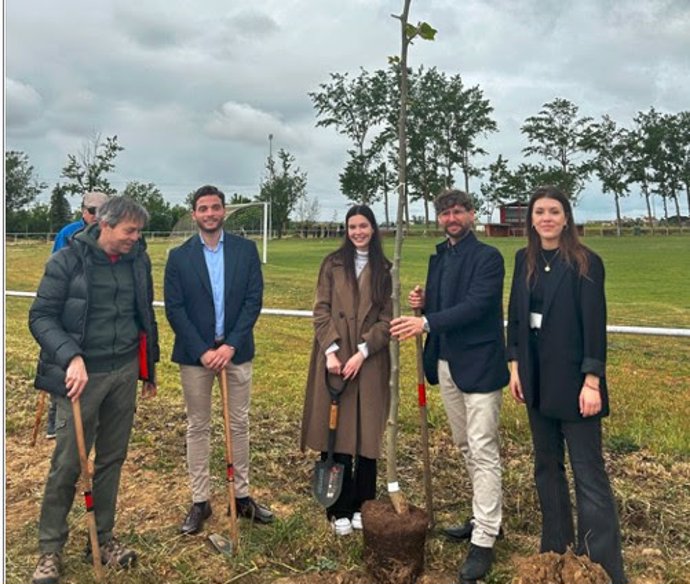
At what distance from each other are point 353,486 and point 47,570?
172 centimetres

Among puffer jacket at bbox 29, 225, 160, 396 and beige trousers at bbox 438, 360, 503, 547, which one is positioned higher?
puffer jacket at bbox 29, 225, 160, 396

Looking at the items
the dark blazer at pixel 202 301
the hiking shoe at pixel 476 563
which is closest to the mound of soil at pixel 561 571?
the hiking shoe at pixel 476 563

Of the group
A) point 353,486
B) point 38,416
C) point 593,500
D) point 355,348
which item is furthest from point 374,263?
point 38,416

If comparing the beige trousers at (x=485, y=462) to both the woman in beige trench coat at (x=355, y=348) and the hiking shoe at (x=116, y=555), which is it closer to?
the woman in beige trench coat at (x=355, y=348)

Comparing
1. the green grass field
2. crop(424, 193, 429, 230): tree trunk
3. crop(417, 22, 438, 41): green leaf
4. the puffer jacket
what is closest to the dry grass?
the green grass field

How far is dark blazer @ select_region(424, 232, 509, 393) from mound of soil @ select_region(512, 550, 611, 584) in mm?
896

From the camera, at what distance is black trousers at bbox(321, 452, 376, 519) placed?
12.9 ft

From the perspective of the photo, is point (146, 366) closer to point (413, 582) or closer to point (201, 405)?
point (201, 405)

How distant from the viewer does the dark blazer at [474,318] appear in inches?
135

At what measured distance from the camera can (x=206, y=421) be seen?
398cm

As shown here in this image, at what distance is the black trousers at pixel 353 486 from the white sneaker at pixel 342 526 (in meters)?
0.06

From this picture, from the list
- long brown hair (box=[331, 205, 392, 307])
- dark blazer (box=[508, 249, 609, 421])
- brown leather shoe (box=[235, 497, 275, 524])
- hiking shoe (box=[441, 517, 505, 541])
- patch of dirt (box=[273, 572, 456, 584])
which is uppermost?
long brown hair (box=[331, 205, 392, 307])

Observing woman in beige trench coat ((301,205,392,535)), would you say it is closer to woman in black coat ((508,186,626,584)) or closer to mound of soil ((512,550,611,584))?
woman in black coat ((508,186,626,584))

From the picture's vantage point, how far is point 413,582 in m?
3.29
